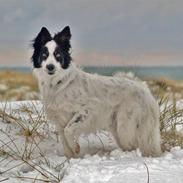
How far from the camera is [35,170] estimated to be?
167 inches

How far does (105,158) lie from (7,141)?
1.27m

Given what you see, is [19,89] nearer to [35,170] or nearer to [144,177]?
[35,170]

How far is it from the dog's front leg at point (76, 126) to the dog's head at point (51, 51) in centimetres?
45

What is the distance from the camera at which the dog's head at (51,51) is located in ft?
15.3

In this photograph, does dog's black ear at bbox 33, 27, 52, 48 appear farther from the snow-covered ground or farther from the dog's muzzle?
the snow-covered ground

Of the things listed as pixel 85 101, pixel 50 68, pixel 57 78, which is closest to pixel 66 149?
pixel 85 101

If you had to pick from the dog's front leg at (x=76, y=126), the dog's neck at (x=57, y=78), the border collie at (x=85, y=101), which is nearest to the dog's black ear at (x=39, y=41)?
the border collie at (x=85, y=101)

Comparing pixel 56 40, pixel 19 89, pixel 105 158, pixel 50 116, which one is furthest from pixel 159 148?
pixel 19 89

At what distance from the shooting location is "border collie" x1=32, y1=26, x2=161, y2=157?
15.7 feet

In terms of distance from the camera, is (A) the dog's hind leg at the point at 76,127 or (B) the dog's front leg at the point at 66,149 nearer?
(A) the dog's hind leg at the point at 76,127

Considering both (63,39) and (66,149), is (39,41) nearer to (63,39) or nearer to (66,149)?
(63,39)

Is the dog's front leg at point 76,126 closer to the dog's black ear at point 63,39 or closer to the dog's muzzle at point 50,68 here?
the dog's muzzle at point 50,68

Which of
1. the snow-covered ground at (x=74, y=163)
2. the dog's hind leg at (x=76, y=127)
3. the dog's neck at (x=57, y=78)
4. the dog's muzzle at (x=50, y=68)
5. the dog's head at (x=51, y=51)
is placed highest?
the dog's head at (x=51, y=51)

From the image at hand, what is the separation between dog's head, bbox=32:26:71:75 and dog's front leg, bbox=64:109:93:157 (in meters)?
0.45
